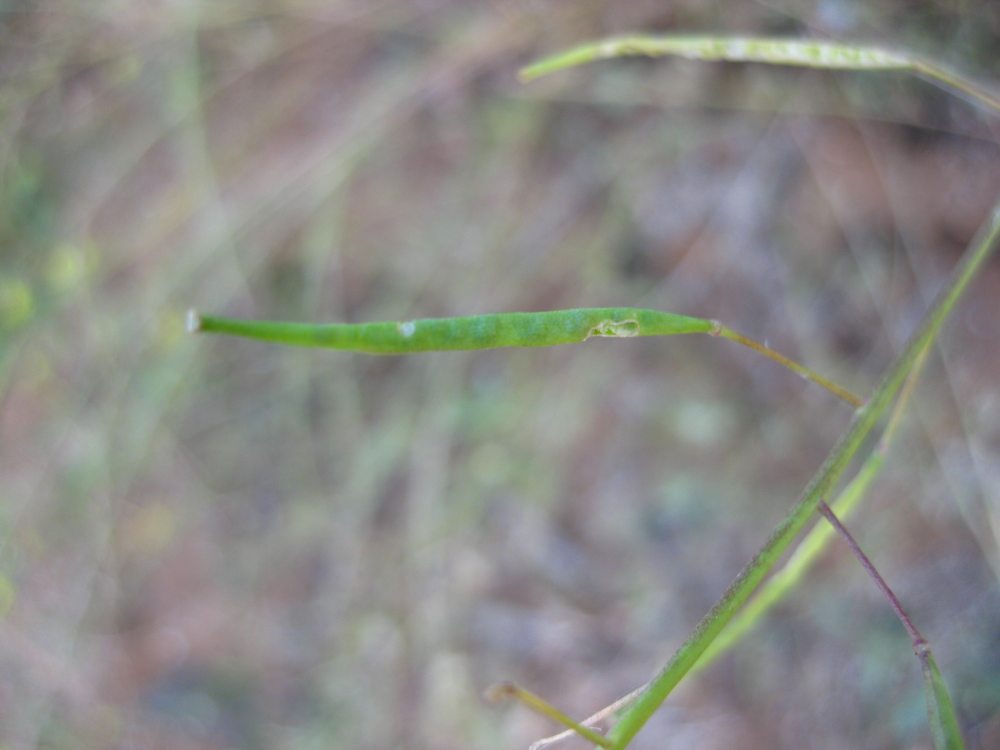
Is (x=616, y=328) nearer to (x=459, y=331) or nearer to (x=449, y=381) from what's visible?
(x=459, y=331)

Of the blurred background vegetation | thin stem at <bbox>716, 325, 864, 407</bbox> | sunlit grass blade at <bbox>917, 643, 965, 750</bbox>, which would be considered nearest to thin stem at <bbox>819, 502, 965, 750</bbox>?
sunlit grass blade at <bbox>917, 643, 965, 750</bbox>

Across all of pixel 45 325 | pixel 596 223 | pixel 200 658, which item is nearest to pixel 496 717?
pixel 200 658

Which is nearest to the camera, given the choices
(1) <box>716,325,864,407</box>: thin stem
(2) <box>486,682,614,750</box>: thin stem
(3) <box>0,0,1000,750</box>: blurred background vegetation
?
(2) <box>486,682,614,750</box>: thin stem

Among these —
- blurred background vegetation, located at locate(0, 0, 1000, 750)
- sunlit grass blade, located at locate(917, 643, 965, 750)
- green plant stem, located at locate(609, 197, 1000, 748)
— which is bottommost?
sunlit grass blade, located at locate(917, 643, 965, 750)

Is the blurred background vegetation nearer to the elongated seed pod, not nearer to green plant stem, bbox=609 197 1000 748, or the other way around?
green plant stem, bbox=609 197 1000 748

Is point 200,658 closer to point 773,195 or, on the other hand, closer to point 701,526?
point 701,526

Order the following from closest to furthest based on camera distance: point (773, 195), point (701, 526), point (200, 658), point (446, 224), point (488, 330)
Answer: point (488, 330) < point (773, 195) < point (701, 526) < point (446, 224) < point (200, 658)

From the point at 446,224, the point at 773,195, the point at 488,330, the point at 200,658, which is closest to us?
the point at 488,330
